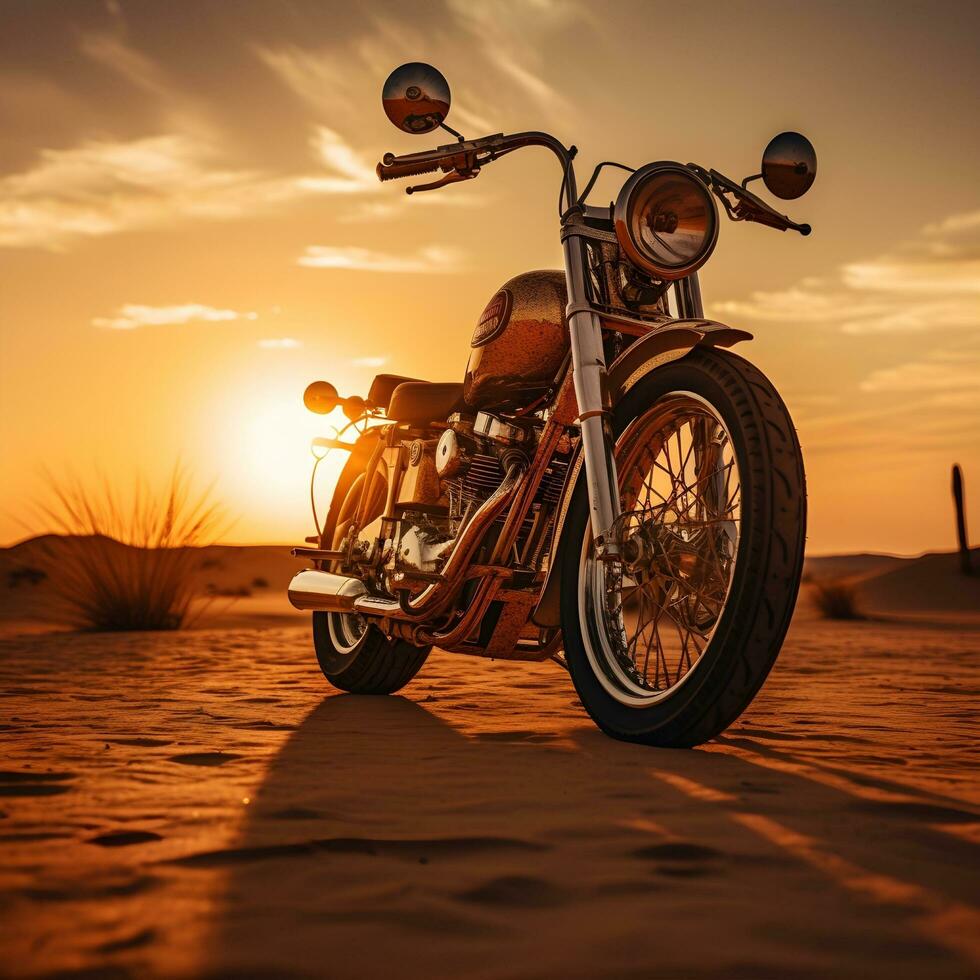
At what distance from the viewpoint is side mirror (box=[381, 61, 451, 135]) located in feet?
12.2

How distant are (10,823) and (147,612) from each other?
8505 mm

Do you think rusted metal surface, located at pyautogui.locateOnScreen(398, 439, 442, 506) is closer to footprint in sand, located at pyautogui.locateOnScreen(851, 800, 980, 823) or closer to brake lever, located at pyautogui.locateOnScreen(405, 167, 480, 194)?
brake lever, located at pyautogui.locateOnScreen(405, 167, 480, 194)

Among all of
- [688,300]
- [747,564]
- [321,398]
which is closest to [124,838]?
[747,564]

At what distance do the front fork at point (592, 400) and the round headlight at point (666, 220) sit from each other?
225 mm

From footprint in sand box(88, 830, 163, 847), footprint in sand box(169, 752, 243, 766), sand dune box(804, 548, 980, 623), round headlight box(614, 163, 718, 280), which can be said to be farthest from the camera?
sand dune box(804, 548, 980, 623)

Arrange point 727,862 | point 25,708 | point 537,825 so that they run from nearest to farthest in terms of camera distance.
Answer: point 727,862, point 537,825, point 25,708

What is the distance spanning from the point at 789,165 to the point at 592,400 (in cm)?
138

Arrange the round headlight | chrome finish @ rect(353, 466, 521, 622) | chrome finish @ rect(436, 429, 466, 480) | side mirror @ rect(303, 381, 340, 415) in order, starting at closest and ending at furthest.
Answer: the round headlight → chrome finish @ rect(353, 466, 521, 622) → chrome finish @ rect(436, 429, 466, 480) → side mirror @ rect(303, 381, 340, 415)

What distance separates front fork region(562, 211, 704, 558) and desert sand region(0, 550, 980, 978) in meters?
0.69

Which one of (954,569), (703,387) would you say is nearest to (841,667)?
(703,387)

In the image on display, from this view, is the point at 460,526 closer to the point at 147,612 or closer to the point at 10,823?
the point at 10,823

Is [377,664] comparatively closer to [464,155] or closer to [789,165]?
[464,155]

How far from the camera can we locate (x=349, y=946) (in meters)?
1.60

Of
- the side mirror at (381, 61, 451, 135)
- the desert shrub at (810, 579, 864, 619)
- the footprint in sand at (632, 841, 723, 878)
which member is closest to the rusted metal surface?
the side mirror at (381, 61, 451, 135)
